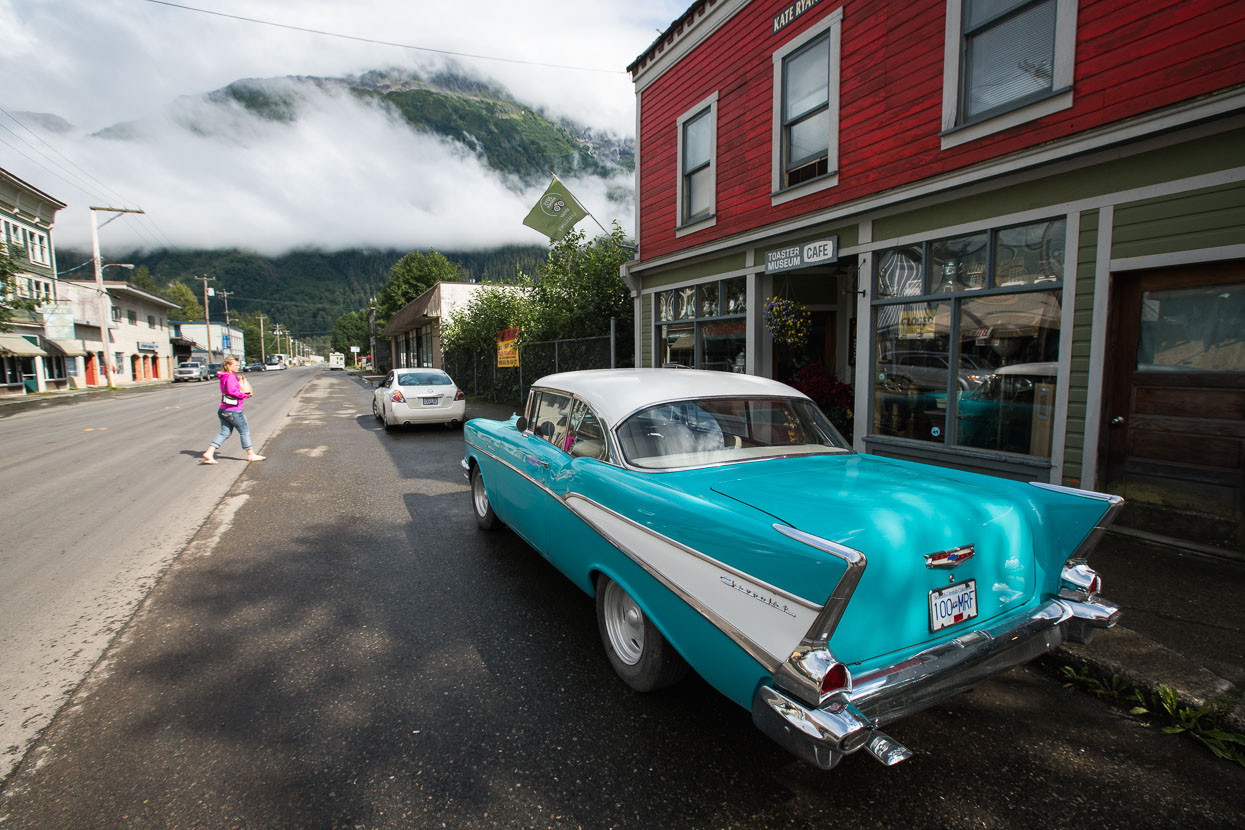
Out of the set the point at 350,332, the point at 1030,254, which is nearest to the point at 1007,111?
the point at 1030,254

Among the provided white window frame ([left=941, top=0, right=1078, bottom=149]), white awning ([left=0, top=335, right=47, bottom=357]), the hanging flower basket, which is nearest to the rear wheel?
the hanging flower basket

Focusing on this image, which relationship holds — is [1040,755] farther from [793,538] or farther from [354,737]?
[354,737]

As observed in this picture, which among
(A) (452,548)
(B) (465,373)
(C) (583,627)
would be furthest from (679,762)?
(B) (465,373)

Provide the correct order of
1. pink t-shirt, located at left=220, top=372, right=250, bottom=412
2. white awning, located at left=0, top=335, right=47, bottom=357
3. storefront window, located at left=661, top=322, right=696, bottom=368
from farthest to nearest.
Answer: white awning, located at left=0, top=335, right=47, bottom=357, storefront window, located at left=661, top=322, right=696, bottom=368, pink t-shirt, located at left=220, top=372, right=250, bottom=412

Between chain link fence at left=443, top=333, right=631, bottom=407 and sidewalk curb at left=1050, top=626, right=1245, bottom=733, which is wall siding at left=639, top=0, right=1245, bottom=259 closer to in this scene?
chain link fence at left=443, top=333, right=631, bottom=407

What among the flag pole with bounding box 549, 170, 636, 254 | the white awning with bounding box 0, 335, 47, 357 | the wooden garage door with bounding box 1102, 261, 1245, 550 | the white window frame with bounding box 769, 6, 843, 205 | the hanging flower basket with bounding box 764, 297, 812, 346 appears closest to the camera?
the wooden garage door with bounding box 1102, 261, 1245, 550

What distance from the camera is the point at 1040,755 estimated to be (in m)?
2.43

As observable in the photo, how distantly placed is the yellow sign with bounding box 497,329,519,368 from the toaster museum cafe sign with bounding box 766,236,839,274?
9009mm

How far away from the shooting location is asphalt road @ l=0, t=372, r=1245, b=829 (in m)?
2.10

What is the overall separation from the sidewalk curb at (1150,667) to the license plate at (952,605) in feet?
4.52

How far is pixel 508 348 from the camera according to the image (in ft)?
53.9

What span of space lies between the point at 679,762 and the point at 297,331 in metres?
206

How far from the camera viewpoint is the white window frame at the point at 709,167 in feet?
30.9

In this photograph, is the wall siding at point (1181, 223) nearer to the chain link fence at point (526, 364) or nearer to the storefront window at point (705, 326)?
the storefront window at point (705, 326)
